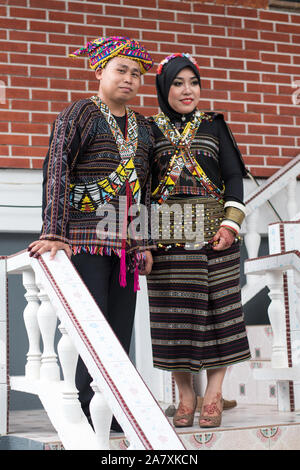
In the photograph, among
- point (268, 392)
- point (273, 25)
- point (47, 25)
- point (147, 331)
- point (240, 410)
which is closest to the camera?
point (240, 410)

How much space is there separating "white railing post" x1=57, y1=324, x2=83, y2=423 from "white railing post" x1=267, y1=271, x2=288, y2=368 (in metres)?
1.35

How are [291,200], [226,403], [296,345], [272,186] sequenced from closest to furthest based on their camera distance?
[296,345]
[226,403]
[272,186]
[291,200]

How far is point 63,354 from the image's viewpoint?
7.80 ft

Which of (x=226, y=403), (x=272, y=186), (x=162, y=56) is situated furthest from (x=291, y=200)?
(x=226, y=403)

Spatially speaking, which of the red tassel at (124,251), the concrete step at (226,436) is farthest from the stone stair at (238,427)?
the red tassel at (124,251)

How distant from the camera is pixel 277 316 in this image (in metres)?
3.52

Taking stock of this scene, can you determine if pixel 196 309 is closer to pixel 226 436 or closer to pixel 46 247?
pixel 226 436

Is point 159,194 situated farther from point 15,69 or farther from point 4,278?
point 15,69

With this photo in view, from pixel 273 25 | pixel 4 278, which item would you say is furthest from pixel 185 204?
pixel 273 25

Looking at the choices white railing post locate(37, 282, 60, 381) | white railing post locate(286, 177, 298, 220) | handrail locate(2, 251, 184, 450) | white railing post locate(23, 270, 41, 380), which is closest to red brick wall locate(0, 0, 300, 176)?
white railing post locate(286, 177, 298, 220)

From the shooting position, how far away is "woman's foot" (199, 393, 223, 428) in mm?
2941

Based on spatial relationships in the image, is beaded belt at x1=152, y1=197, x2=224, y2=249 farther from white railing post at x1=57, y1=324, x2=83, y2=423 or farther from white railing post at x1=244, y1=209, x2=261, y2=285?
white railing post at x1=244, y1=209, x2=261, y2=285

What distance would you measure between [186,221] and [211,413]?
2.56 ft

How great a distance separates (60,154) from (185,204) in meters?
0.60
